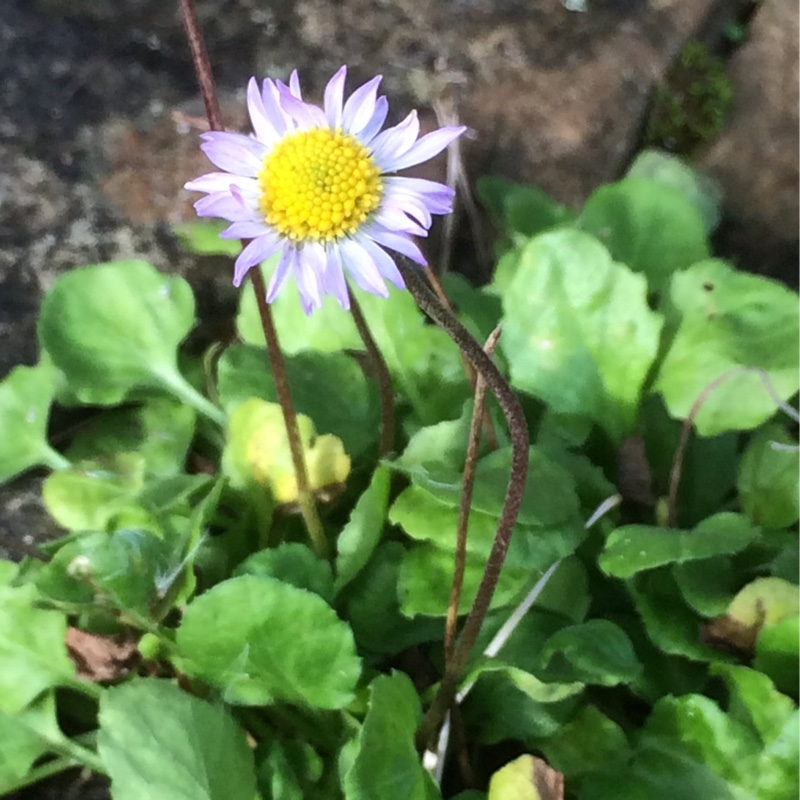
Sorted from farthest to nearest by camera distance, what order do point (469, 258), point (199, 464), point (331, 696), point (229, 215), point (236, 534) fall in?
point (469, 258), point (199, 464), point (236, 534), point (331, 696), point (229, 215)

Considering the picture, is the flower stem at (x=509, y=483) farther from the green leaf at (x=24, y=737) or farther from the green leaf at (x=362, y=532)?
the green leaf at (x=24, y=737)

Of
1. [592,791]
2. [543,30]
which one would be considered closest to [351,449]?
[592,791]

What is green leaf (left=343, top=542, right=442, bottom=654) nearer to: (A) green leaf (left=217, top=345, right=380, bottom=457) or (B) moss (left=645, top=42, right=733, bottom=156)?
(A) green leaf (left=217, top=345, right=380, bottom=457)

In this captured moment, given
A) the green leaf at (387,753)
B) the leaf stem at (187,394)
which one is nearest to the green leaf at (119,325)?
the leaf stem at (187,394)

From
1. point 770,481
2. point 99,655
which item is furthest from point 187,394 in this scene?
point 770,481

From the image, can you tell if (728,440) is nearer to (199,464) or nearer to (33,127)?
(199,464)

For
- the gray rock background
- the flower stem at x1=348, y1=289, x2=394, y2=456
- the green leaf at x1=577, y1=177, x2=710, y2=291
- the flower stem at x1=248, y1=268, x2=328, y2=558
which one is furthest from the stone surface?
the flower stem at x1=248, y1=268, x2=328, y2=558
